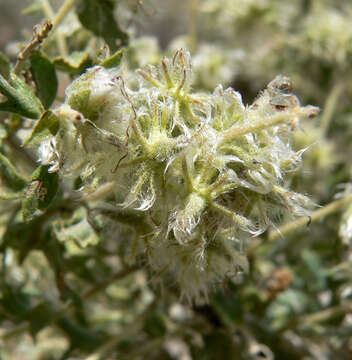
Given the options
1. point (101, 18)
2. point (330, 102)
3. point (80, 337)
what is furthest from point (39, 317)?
point (330, 102)

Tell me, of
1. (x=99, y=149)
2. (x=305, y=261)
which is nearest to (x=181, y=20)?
(x=305, y=261)

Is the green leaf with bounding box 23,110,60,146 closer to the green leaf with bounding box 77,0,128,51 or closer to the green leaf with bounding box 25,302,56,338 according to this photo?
the green leaf with bounding box 77,0,128,51

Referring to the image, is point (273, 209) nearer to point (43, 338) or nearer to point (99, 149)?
point (99, 149)

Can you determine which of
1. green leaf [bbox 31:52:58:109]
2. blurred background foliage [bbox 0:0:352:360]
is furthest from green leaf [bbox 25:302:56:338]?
green leaf [bbox 31:52:58:109]

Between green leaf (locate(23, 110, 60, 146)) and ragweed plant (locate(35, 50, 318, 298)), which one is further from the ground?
green leaf (locate(23, 110, 60, 146))

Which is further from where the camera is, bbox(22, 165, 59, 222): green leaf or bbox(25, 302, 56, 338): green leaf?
bbox(25, 302, 56, 338): green leaf

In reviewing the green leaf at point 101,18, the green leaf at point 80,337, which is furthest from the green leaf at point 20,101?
the green leaf at point 80,337
